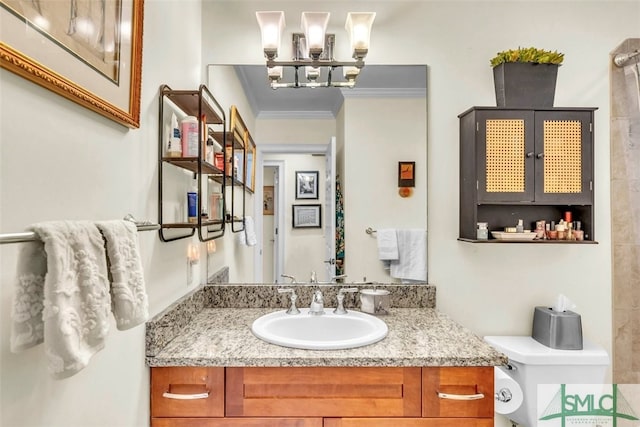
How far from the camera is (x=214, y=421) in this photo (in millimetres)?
1201

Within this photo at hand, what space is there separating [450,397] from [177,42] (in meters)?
1.73

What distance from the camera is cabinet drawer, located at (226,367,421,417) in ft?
3.95

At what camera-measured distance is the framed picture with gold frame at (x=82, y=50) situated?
64 centimetres

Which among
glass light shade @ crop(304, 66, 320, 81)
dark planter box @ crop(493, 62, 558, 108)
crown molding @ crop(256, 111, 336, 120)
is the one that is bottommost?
crown molding @ crop(256, 111, 336, 120)

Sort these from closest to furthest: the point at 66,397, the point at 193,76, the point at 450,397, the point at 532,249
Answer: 1. the point at 66,397
2. the point at 450,397
3. the point at 193,76
4. the point at 532,249

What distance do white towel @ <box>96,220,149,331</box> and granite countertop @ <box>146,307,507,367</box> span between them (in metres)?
0.48

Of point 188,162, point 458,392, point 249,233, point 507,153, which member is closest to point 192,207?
point 188,162

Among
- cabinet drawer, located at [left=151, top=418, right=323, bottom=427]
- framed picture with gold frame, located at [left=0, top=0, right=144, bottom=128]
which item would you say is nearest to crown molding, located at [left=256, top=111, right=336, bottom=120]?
framed picture with gold frame, located at [left=0, top=0, right=144, bottom=128]

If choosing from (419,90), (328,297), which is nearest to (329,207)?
(328,297)

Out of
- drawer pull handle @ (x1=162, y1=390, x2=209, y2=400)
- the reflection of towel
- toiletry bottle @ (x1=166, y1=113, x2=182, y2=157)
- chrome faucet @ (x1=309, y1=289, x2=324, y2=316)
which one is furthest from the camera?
the reflection of towel

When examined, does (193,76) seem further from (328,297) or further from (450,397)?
(450,397)

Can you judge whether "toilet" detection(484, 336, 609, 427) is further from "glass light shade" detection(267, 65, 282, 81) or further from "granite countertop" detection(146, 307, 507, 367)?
"glass light shade" detection(267, 65, 282, 81)

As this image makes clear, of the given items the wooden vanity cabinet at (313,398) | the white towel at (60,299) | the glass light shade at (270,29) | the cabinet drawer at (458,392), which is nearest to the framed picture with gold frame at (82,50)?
the white towel at (60,299)

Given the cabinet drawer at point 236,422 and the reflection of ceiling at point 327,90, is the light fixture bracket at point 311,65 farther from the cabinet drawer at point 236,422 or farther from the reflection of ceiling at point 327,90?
the cabinet drawer at point 236,422
